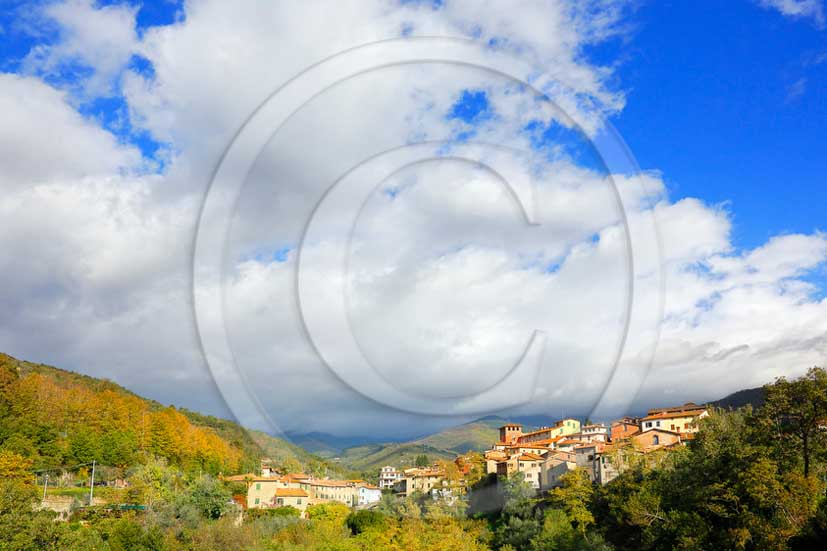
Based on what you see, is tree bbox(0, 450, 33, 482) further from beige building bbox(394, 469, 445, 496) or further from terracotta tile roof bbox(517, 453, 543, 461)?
terracotta tile roof bbox(517, 453, 543, 461)

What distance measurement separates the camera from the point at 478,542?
25.2m

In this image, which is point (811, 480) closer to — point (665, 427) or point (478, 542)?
point (478, 542)

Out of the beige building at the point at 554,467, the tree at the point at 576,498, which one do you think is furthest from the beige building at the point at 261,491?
the tree at the point at 576,498

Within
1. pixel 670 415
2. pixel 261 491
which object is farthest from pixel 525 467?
pixel 261 491

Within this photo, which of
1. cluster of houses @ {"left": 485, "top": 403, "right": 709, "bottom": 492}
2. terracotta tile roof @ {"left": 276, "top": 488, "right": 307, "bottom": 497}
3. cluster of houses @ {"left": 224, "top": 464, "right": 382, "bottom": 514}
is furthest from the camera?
terracotta tile roof @ {"left": 276, "top": 488, "right": 307, "bottom": 497}

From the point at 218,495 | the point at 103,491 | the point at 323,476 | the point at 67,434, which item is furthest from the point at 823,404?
the point at 323,476

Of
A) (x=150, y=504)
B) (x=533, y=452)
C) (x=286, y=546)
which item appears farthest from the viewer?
(x=533, y=452)

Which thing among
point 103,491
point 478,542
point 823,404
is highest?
point 823,404

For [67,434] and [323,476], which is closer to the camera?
[67,434]

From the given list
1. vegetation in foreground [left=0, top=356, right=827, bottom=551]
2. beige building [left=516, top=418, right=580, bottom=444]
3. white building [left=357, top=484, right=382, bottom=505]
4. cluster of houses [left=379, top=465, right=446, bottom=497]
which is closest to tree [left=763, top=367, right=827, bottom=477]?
vegetation in foreground [left=0, top=356, right=827, bottom=551]

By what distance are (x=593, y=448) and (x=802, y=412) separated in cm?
2060

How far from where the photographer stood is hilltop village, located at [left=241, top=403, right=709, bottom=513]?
3093cm

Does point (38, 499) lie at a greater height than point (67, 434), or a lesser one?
lesser

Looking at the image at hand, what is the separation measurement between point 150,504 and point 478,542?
13843 mm
